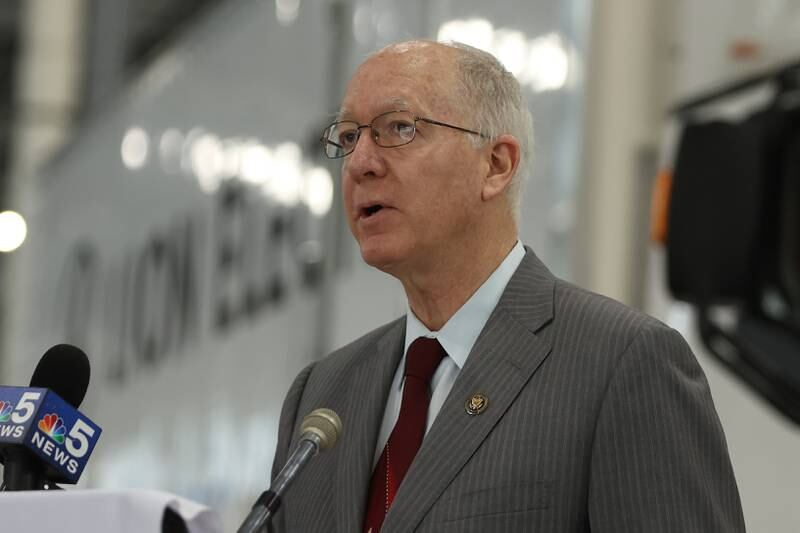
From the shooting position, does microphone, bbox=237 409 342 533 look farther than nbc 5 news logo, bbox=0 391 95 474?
No

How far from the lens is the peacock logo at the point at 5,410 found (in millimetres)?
1681

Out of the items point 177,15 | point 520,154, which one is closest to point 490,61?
point 520,154

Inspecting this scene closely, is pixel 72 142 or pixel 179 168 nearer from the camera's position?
pixel 179 168

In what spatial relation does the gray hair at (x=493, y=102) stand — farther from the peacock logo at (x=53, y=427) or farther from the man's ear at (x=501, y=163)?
the peacock logo at (x=53, y=427)

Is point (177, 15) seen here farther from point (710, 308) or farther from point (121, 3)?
point (710, 308)

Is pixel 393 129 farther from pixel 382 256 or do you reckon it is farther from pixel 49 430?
pixel 49 430

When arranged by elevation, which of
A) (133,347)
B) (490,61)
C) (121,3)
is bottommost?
(133,347)

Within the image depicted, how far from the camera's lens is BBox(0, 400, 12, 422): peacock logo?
168 centimetres

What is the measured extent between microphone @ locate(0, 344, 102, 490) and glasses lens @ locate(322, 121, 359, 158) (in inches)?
21.4

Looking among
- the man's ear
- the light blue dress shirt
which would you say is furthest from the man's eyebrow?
the light blue dress shirt

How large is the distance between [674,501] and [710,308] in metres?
1.53

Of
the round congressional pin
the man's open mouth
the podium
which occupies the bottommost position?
the podium

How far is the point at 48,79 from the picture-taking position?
991cm

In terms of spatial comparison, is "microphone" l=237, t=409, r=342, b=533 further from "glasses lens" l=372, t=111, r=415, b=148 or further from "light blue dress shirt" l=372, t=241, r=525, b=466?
"glasses lens" l=372, t=111, r=415, b=148
